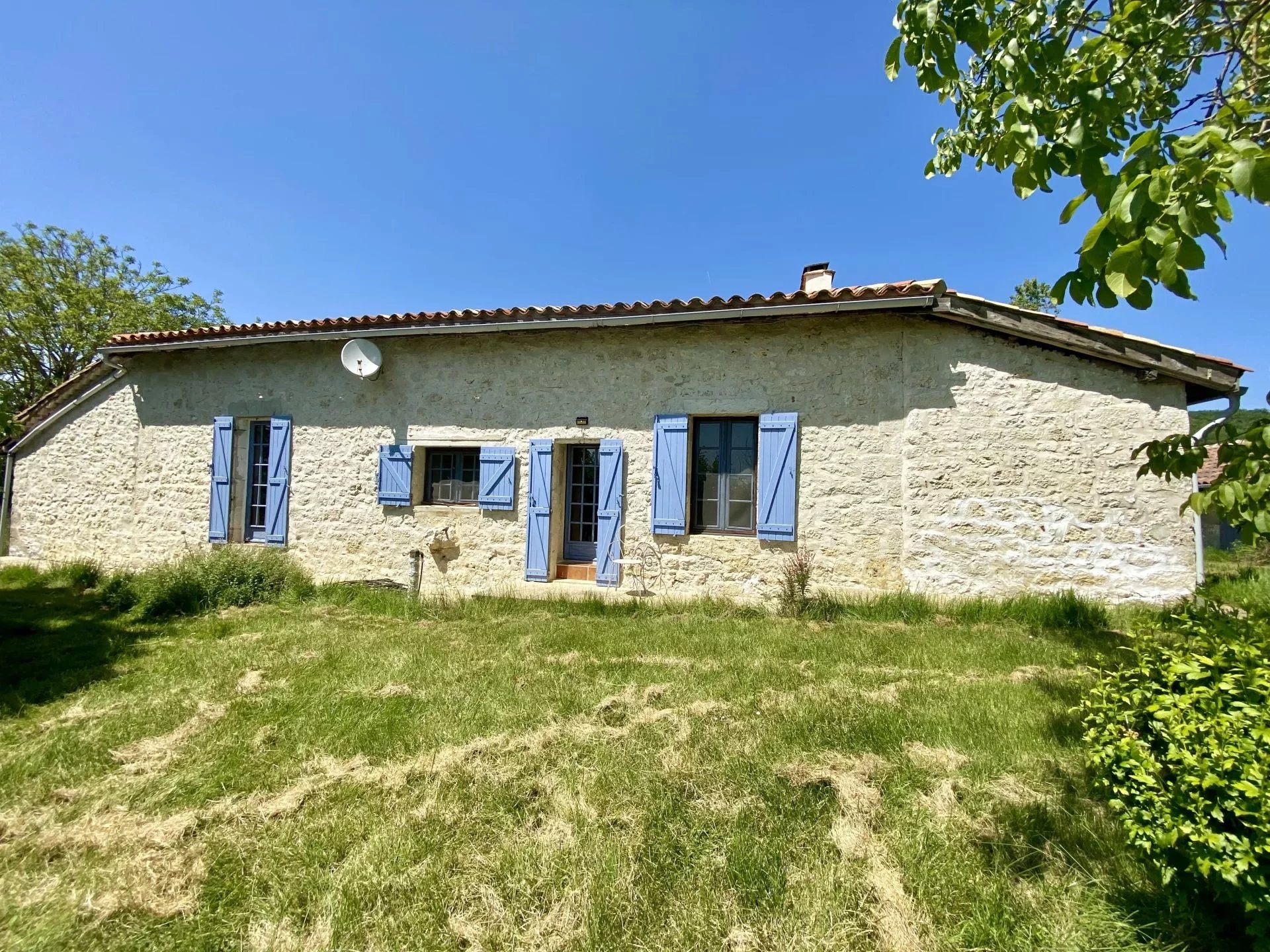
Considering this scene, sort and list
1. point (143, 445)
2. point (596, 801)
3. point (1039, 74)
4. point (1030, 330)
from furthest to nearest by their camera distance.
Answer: point (143, 445), point (1030, 330), point (596, 801), point (1039, 74)

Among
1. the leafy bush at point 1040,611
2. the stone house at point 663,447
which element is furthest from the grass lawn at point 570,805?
the stone house at point 663,447

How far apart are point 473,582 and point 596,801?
4.92 metres

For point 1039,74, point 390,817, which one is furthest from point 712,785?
point 1039,74

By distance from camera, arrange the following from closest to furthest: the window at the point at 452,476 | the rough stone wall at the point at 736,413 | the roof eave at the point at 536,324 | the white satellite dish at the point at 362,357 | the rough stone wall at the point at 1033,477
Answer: the rough stone wall at the point at 1033,477 → the rough stone wall at the point at 736,413 → the roof eave at the point at 536,324 → the white satellite dish at the point at 362,357 → the window at the point at 452,476

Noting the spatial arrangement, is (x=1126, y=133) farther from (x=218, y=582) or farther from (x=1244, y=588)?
(x=218, y=582)

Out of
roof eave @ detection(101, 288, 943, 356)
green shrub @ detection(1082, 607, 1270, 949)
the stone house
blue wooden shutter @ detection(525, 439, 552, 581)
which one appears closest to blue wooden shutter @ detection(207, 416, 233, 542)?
the stone house

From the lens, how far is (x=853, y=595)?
5.71 meters

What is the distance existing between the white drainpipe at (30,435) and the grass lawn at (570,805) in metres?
6.20

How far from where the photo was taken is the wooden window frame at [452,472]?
284 inches

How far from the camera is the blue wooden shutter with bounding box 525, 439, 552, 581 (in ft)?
21.8

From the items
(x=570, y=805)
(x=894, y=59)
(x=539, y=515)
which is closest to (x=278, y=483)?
(x=539, y=515)

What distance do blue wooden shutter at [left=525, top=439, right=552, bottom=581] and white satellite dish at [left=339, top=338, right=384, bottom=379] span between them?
246cm

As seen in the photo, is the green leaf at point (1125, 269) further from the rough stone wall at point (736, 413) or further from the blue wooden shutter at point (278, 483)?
the blue wooden shutter at point (278, 483)

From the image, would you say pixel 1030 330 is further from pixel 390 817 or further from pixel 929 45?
pixel 390 817
